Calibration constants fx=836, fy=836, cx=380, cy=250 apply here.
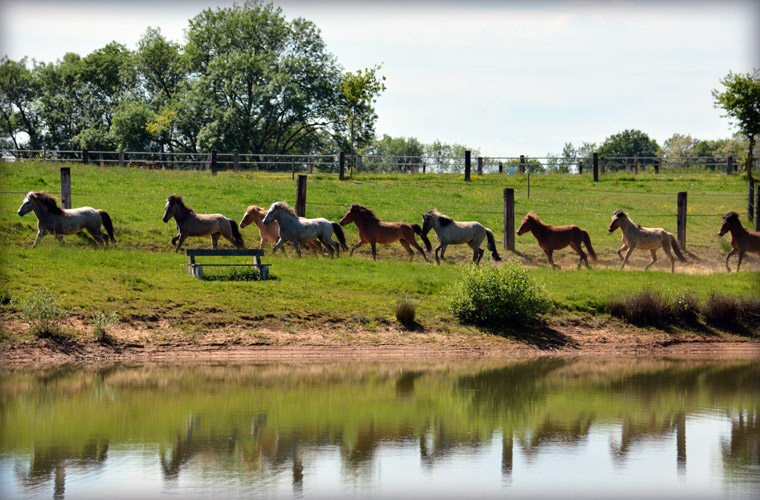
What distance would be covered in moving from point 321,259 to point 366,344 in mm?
5657

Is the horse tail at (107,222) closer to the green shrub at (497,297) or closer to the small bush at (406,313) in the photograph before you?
the small bush at (406,313)

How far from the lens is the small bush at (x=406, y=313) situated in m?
18.2

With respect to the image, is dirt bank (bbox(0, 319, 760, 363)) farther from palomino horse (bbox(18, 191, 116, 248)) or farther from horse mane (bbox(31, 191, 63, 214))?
horse mane (bbox(31, 191, 63, 214))

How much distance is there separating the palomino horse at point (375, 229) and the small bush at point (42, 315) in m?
10.1

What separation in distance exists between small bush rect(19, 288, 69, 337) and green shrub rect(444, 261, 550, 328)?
8268 millimetres

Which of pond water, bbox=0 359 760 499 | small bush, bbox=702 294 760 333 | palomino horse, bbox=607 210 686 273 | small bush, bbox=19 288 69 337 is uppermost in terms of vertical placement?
palomino horse, bbox=607 210 686 273

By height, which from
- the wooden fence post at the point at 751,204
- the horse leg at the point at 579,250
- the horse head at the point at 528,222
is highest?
the wooden fence post at the point at 751,204

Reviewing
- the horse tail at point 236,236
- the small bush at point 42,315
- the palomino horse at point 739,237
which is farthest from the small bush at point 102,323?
the palomino horse at point 739,237

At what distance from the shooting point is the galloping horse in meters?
24.4

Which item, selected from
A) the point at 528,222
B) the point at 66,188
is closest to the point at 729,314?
the point at 528,222

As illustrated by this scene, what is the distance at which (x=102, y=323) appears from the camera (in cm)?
1616

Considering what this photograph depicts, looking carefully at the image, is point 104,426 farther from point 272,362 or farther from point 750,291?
point 750,291

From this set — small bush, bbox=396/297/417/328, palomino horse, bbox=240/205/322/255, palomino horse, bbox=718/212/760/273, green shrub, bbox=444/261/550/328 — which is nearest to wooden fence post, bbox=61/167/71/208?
palomino horse, bbox=240/205/322/255

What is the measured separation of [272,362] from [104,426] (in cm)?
518
